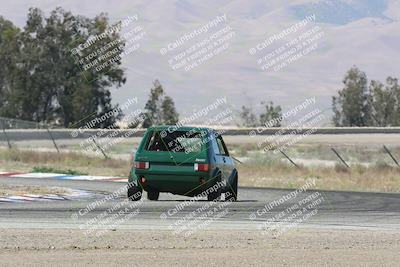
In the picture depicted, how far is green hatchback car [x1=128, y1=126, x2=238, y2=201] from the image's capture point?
1809 centimetres

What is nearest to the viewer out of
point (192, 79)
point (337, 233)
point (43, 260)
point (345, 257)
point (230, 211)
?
point (43, 260)

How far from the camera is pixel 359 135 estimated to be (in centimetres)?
7550

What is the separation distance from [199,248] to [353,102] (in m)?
89.0

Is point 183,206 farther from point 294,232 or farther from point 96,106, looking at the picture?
point 96,106

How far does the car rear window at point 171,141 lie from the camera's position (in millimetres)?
18297

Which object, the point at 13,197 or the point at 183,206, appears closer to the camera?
the point at 183,206

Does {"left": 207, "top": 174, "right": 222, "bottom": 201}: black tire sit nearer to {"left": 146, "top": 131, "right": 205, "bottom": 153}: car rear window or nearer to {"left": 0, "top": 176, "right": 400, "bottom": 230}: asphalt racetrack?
{"left": 0, "top": 176, "right": 400, "bottom": 230}: asphalt racetrack

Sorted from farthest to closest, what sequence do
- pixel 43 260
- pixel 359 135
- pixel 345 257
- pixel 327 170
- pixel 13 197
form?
pixel 359 135
pixel 327 170
pixel 13 197
pixel 345 257
pixel 43 260

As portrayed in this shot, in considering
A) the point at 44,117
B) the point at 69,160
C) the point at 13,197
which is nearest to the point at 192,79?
the point at 44,117

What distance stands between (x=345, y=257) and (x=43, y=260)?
3.50 meters

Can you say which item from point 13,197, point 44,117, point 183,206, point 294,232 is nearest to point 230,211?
point 183,206

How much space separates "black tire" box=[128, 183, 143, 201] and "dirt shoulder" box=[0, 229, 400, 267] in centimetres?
461

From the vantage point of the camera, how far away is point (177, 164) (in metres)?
18.1

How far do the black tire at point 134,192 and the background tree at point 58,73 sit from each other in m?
57.9
